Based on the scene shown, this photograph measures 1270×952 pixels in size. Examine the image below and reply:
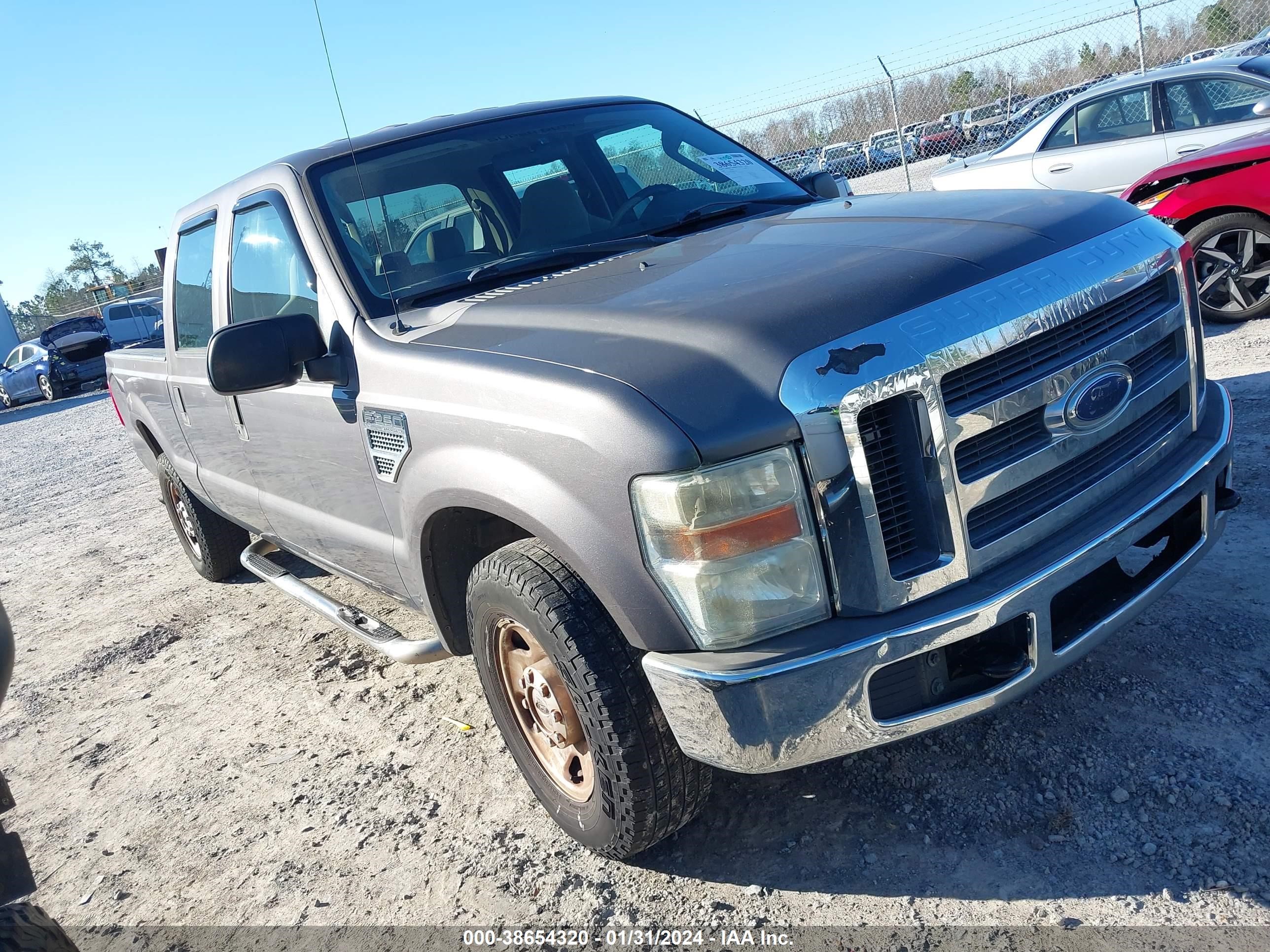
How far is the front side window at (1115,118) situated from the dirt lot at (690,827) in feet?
14.5

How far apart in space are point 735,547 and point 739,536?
2 centimetres

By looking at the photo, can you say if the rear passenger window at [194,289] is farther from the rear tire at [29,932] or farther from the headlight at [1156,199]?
→ the headlight at [1156,199]

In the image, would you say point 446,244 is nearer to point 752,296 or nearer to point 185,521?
point 752,296

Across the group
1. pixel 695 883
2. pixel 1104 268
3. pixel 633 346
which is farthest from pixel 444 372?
pixel 1104 268

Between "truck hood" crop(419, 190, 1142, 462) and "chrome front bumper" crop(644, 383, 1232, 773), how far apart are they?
1.43ft

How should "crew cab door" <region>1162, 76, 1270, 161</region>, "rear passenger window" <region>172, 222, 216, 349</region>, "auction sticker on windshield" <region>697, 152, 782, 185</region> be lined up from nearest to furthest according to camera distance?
"auction sticker on windshield" <region>697, 152, 782, 185</region> → "rear passenger window" <region>172, 222, 216, 349</region> → "crew cab door" <region>1162, 76, 1270, 161</region>

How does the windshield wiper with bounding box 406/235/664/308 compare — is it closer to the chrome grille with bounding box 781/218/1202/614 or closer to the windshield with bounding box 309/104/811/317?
the windshield with bounding box 309/104/811/317

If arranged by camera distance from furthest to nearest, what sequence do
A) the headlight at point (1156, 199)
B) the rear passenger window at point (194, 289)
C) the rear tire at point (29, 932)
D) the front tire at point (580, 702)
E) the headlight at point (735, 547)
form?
the headlight at point (1156, 199)
the rear passenger window at point (194, 289)
the front tire at point (580, 702)
the headlight at point (735, 547)
the rear tire at point (29, 932)

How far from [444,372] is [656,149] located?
1674 mm

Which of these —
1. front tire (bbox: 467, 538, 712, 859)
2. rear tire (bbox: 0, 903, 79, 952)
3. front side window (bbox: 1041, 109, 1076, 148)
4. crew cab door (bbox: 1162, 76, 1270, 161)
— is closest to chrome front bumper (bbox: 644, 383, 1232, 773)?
front tire (bbox: 467, 538, 712, 859)

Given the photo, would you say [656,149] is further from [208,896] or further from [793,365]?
[208,896]

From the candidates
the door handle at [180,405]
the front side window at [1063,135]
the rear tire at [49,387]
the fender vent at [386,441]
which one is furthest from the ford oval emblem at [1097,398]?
the rear tire at [49,387]

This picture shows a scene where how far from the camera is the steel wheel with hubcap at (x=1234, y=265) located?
5691mm

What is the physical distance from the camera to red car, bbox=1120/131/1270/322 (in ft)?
18.3
